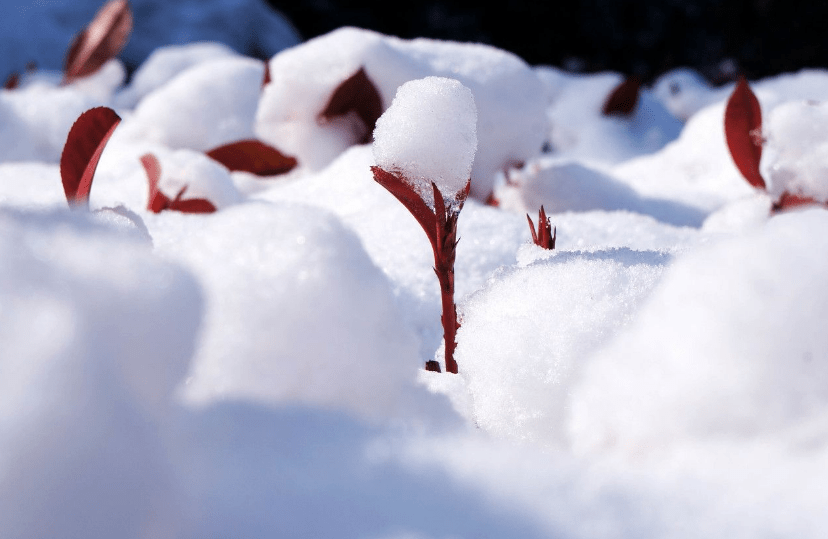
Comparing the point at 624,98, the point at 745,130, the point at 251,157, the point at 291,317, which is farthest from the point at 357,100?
the point at 624,98

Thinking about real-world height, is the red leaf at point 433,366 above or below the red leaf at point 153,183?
above

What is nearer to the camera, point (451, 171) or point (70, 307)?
point (70, 307)

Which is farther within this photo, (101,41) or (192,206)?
(101,41)

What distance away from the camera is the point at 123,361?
230 millimetres

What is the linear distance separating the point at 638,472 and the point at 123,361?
6.7 inches

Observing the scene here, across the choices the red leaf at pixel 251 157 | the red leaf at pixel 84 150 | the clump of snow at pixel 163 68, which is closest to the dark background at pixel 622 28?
the clump of snow at pixel 163 68

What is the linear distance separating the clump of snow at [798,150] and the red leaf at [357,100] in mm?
467

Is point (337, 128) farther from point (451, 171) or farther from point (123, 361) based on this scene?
point (123, 361)

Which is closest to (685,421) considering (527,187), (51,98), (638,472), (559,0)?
(638,472)

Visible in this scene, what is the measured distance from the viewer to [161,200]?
30.4 inches

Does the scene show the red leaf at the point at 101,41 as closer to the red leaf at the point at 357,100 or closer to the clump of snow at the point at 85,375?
the red leaf at the point at 357,100

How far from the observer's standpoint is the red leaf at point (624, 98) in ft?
6.34

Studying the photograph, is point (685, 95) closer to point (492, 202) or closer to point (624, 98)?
point (624, 98)

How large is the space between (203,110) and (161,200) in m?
0.60
